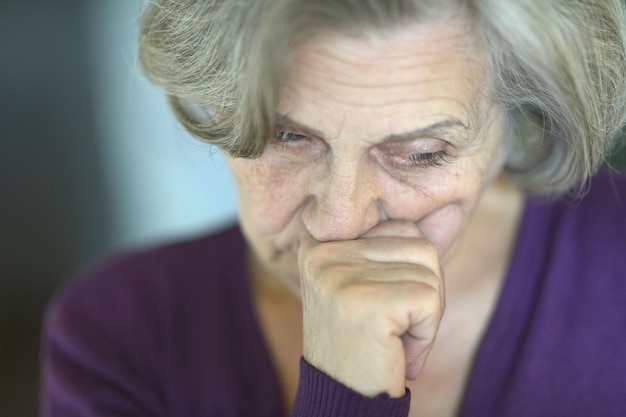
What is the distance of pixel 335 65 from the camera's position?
45.3 inches

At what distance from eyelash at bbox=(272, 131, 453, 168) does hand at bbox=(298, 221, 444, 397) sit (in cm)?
11

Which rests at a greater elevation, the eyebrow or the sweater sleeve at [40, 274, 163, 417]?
the eyebrow

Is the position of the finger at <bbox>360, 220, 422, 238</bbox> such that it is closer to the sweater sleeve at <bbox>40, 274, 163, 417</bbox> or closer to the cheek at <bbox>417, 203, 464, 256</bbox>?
the cheek at <bbox>417, 203, 464, 256</bbox>

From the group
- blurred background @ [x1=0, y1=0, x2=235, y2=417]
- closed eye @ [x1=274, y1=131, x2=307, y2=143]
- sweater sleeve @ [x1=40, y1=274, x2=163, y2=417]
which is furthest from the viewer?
blurred background @ [x1=0, y1=0, x2=235, y2=417]

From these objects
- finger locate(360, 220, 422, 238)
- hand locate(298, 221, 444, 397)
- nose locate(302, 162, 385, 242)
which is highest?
nose locate(302, 162, 385, 242)

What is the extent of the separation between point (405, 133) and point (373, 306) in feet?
0.84

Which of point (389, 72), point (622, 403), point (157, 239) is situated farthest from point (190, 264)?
point (157, 239)

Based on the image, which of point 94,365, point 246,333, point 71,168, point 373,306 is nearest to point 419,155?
point 373,306

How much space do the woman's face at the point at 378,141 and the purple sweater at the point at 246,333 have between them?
255 millimetres

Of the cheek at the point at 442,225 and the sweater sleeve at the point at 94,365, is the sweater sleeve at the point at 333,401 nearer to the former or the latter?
the cheek at the point at 442,225

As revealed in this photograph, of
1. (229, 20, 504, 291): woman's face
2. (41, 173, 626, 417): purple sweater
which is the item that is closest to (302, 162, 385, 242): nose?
(229, 20, 504, 291): woman's face

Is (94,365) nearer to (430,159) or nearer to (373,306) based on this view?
(373,306)

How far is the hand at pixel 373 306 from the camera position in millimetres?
1178

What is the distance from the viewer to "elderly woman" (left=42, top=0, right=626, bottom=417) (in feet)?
3.81
